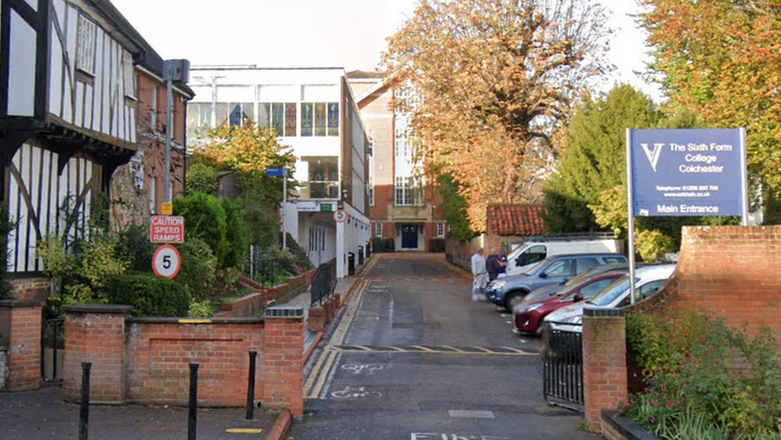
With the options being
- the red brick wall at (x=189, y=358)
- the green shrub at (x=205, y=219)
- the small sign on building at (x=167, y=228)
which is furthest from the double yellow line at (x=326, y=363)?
the green shrub at (x=205, y=219)

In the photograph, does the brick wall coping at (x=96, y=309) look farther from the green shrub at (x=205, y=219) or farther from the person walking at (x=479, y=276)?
the person walking at (x=479, y=276)

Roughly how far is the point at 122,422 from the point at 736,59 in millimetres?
16742

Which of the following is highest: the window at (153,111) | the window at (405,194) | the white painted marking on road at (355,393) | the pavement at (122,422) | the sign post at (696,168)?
the window at (405,194)

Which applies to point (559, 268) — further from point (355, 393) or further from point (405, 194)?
point (405, 194)

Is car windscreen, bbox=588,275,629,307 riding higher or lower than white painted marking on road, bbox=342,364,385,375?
higher

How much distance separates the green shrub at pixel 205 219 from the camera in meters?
20.1

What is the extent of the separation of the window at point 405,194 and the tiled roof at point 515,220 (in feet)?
143

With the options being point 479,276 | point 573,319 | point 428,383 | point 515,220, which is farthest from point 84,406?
point 515,220

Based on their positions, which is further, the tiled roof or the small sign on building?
the tiled roof

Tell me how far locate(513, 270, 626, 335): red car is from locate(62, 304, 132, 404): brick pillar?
10032mm

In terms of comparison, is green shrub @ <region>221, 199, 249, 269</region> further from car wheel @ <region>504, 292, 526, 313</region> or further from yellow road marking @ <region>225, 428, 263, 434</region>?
yellow road marking @ <region>225, 428, 263, 434</region>

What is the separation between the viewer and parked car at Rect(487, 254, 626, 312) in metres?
22.2

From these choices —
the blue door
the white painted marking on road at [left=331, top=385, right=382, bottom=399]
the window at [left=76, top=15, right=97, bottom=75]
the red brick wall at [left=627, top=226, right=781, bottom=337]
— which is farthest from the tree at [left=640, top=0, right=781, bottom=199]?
the blue door

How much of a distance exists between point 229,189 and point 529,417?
82.2 ft
